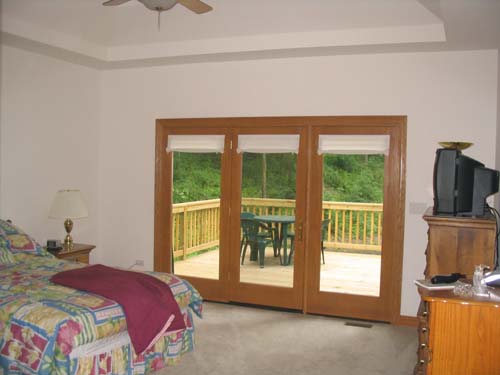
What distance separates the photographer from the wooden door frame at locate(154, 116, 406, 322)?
4688 mm

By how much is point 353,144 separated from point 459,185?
170cm

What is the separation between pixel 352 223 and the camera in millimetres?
4852

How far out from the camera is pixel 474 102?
4.46 m

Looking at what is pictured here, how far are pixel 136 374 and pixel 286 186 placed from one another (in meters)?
2.46

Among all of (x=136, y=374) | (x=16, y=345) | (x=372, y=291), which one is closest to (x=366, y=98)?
(x=372, y=291)

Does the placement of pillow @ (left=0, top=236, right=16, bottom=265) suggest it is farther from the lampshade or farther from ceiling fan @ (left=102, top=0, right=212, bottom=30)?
ceiling fan @ (left=102, top=0, right=212, bottom=30)

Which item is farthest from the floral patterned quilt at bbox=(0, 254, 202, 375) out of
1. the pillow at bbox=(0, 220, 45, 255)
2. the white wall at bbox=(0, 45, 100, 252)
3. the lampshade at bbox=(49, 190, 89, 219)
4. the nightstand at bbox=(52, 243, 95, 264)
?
the white wall at bbox=(0, 45, 100, 252)

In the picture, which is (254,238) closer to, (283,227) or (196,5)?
(283,227)

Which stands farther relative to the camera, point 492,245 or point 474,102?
point 474,102

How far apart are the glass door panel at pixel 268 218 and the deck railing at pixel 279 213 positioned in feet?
0.05

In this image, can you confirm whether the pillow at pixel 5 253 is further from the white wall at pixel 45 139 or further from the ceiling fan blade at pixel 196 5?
the ceiling fan blade at pixel 196 5

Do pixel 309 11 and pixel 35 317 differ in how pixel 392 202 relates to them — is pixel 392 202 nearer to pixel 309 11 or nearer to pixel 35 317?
pixel 309 11

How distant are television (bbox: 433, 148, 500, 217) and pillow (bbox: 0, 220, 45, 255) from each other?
3.33m

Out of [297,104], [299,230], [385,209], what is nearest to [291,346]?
[299,230]
